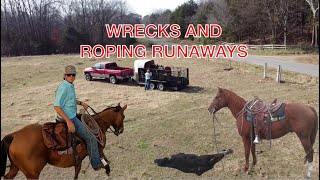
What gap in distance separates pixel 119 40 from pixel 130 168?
46079mm

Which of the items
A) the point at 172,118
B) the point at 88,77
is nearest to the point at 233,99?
the point at 172,118

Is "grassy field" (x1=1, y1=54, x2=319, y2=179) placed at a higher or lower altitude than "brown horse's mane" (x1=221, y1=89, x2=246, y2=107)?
lower

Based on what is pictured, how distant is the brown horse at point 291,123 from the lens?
5.88 metres

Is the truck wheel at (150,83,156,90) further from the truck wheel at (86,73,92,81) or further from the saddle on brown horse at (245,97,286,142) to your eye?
the saddle on brown horse at (245,97,286,142)

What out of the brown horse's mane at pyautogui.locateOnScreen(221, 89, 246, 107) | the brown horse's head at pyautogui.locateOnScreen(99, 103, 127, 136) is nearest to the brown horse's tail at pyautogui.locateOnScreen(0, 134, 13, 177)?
the brown horse's head at pyautogui.locateOnScreen(99, 103, 127, 136)

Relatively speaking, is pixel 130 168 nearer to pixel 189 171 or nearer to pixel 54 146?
pixel 189 171

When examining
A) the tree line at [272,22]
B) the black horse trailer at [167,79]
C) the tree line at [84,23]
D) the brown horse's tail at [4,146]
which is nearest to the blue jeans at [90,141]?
the brown horse's tail at [4,146]

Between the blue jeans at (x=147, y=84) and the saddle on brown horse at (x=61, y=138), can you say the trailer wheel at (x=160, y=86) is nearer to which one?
the blue jeans at (x=147, y=84)

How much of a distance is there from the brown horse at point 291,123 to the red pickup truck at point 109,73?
13.9 m

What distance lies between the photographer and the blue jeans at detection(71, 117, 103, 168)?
5.73m

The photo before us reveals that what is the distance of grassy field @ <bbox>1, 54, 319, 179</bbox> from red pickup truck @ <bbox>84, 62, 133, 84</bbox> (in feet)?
2.21

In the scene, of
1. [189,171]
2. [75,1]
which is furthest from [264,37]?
[75,1]

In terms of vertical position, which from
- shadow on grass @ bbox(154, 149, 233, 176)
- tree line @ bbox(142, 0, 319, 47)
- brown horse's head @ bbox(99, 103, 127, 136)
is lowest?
shadow on grass @ bbox(154, 149, 233, 176)

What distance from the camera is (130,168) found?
24.8 ft
